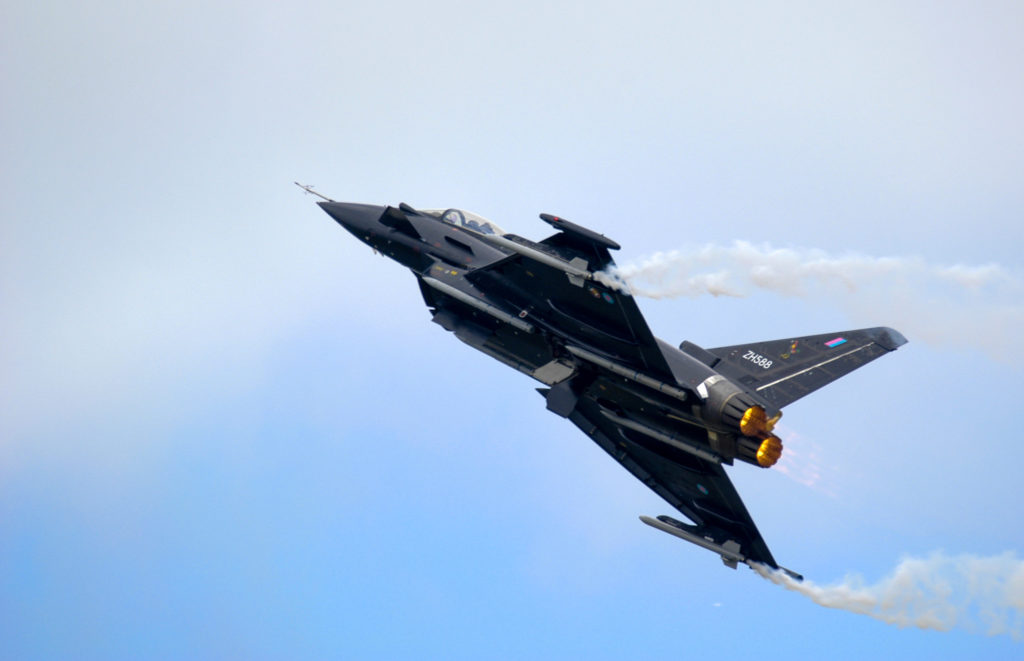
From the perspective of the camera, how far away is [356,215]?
27.5 m

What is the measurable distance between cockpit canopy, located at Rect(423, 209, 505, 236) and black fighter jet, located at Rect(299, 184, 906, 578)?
1.2 inches

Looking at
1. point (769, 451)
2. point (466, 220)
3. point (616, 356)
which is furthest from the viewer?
point (466, 220)

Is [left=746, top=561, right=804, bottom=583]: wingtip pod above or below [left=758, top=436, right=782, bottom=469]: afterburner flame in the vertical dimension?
below

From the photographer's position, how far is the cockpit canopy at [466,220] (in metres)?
27.1

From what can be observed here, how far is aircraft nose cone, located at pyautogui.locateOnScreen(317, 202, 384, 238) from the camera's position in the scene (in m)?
27.4

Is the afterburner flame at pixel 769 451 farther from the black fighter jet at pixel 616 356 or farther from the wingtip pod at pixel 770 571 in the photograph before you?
the wingtip pod at pixel 770 571

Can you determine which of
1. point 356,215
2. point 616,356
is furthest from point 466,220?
point 616,356

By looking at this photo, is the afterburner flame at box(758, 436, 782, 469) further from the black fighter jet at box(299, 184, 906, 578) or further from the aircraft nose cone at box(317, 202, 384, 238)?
the aircraft nose cone at box(317, 202, 384, 238)

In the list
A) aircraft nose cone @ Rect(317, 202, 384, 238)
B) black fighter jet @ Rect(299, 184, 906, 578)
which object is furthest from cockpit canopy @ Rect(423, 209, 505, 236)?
aircraft nose cone @ Rect(317, 202, 384, 238)

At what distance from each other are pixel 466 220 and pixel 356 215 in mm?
2661

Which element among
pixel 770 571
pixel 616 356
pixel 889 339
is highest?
pixel 889 339

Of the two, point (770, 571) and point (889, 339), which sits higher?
point (889, 339)

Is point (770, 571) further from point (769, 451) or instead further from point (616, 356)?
point (616, 356)

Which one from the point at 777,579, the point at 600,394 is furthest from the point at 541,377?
the point at 777,579
